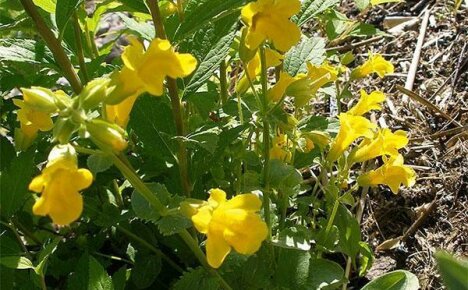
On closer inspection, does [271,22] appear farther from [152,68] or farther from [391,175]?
[391,175]

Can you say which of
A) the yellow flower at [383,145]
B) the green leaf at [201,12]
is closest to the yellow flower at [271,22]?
the green leaf at [201,12]

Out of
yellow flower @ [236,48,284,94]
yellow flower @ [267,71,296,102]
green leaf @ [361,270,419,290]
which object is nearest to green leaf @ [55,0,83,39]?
yellow flower @ [236,48,284,94]

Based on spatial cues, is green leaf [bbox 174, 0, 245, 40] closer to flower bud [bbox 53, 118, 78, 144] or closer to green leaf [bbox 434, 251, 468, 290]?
flower bud [bbox 53, 118, 78, 144]

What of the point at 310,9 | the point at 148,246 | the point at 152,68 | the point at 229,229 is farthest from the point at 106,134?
→ the point at 310,9

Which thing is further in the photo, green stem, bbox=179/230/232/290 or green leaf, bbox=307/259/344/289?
green leaf, bbox=307/259/344/289

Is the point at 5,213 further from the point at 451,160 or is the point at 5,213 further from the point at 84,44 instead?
the point at 451,160
